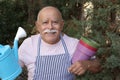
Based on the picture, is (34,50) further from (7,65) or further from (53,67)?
(7,65)

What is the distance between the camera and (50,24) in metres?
2.32

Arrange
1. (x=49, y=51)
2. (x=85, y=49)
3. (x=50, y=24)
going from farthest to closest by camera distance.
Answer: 1. (x=49, y=51)
2. (x=50, y=24)
3. (x=85, y=49)

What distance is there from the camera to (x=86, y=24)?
2941 millimetres

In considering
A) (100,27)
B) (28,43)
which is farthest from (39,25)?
(100,27)

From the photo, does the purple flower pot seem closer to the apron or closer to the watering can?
the apron

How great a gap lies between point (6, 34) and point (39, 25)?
4.21 m

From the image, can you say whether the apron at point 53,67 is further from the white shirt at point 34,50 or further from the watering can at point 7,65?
the watering can at point 7,65

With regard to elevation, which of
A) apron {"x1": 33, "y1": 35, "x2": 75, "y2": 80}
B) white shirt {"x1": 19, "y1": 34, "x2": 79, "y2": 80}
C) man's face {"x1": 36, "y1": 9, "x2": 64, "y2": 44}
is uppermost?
man's face {"x1": 36, "y1": 9, "x2": 64, "y2": 44}

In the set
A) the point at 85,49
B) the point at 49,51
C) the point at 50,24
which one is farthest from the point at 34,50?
the point at 85,49

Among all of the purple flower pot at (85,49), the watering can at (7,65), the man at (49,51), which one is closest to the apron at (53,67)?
the man at (49,51)

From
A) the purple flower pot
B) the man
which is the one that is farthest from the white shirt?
the purple flower pot

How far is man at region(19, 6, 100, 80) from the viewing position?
234cm

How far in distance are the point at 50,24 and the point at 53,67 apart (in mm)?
311

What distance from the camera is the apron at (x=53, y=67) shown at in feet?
7.86
